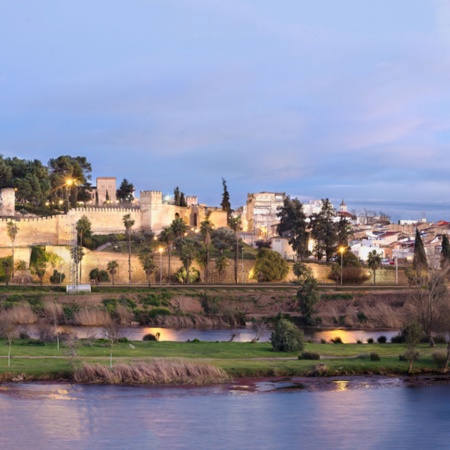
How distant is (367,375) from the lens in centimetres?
3288

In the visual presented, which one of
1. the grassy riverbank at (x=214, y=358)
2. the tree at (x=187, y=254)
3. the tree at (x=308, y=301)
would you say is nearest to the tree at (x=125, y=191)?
the tree at (x=187, y=254)

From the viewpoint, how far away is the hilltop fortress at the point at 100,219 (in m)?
74.6

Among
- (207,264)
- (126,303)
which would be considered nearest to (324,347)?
(126,303)

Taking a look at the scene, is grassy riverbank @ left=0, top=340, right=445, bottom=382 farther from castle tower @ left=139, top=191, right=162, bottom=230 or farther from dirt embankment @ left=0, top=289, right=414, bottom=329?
castle tower @ left=139, top=191, right=162, bottom=230

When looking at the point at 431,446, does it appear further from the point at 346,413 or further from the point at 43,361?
the point at 43,361

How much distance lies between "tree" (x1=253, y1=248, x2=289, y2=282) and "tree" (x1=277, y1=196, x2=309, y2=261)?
711cm

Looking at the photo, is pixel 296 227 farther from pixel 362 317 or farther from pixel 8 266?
pixel 8 266

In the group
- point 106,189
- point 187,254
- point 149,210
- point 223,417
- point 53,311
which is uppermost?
point 106,189

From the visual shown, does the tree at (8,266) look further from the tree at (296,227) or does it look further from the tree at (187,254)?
the tree at (296,227)

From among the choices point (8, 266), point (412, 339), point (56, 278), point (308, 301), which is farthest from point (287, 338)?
point (8, 266)

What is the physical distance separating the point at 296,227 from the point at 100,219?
58.4 ft

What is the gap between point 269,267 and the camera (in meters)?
72.9

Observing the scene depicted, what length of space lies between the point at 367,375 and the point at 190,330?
1912 centimetres

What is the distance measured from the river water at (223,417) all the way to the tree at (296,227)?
4972cm
